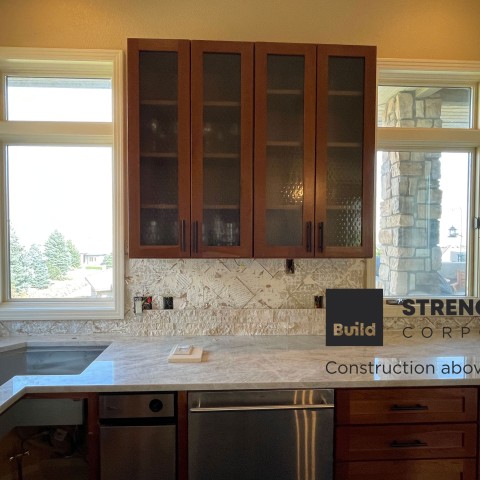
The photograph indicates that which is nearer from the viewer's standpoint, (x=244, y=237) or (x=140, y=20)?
(x=244, y=237)

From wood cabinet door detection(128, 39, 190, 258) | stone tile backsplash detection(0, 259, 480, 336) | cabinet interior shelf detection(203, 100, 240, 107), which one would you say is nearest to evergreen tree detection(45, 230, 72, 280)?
stone tile backsplash detection(0, 259, 480, 336)

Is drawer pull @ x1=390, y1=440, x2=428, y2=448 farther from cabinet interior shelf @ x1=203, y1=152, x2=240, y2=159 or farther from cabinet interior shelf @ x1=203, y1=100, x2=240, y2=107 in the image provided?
cabinet interior shelf @ x1=203, y1=100, x2=240, y2=107

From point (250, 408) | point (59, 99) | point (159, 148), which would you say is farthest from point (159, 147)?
point (250, 408)

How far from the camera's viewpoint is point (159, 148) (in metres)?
1.71

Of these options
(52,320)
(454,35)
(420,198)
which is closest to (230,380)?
(52,320)

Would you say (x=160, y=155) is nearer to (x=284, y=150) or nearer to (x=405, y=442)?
(x=284, y=150)

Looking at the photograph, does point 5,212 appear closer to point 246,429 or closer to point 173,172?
point 173,172

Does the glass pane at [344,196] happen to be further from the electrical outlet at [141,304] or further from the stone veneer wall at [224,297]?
the electrical outlet at [141,304]

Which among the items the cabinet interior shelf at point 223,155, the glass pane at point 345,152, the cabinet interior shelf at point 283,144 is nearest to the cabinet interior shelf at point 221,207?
the cabinet interior shelf at point 223,155

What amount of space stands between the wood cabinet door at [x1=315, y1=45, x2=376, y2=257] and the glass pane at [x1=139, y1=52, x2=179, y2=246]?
736 mm

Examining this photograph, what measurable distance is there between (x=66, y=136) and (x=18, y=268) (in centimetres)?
88

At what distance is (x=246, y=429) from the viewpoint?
1.40 metres

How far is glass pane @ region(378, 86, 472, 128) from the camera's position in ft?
7.14

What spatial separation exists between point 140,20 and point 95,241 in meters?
1.35
